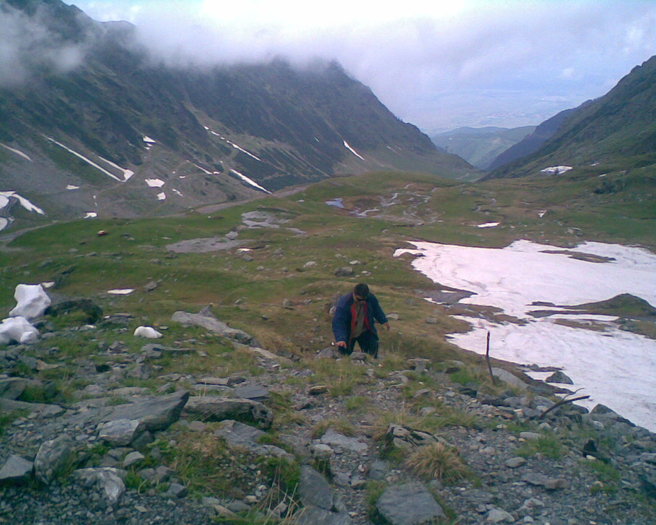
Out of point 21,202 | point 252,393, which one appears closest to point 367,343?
point 252,393

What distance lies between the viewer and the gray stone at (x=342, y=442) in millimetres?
7207

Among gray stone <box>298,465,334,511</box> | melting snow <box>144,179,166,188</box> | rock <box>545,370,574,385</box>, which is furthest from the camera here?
melting snow <box>144,179,166,188</box>

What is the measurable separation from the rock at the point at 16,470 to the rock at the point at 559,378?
14.4 meters

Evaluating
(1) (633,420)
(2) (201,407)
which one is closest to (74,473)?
(2) (201,407)

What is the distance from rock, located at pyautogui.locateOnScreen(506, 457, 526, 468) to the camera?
273 inches

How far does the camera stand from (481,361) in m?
17.0

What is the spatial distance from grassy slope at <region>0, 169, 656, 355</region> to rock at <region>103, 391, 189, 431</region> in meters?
7.69

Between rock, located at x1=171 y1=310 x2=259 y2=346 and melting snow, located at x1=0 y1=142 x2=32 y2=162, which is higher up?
melting snow, located at x1=0 y1=142 x2=32 y2=162

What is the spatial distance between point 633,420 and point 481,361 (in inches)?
197

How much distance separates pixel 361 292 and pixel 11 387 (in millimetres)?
6647

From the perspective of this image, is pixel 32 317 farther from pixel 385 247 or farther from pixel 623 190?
pixel 623 190

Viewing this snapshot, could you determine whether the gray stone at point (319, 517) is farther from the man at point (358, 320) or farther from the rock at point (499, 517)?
the man at point (358, 320)

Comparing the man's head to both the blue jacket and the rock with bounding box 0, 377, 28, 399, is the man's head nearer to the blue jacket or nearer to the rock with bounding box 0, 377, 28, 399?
the blue jacket

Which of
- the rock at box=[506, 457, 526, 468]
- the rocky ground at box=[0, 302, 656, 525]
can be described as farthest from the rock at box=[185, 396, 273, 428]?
the rock at box=[506, 457, 526, 468]
